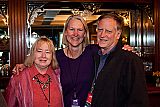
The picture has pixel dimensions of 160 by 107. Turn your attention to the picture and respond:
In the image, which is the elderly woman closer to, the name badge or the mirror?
the name badge

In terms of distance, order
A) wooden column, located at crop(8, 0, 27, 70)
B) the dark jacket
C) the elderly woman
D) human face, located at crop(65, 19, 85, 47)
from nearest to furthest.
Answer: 1. the dark jacket
2. the elderly woman
3. human face, located at crop(65, 19, 85, 47)
4. wooden column, located at crop(8, 0, 27, 70)

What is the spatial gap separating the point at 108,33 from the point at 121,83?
0.39 m

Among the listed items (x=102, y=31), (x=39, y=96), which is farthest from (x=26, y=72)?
(x=102, y=31)

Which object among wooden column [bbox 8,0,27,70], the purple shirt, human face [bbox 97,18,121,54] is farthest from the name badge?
wooden column [bbox 8,0,27,70]

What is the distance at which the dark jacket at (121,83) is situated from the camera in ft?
6.51

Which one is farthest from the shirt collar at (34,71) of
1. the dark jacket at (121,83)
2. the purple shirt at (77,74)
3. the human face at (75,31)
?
the dark jacket at (121,83)

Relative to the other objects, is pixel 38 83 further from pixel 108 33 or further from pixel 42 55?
pixel 108 33

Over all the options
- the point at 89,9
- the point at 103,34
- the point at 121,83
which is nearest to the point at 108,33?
the point at 103,34

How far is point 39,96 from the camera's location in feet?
7.88

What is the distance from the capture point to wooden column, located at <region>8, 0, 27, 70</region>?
4.40 meters

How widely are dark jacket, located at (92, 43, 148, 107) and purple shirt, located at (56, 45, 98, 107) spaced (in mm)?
431

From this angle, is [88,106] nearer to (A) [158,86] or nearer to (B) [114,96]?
(B) [114,96]

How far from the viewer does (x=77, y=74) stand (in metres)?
2.62

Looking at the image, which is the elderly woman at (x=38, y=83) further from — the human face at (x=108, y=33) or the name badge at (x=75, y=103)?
the human face at (x=108, y=33)
